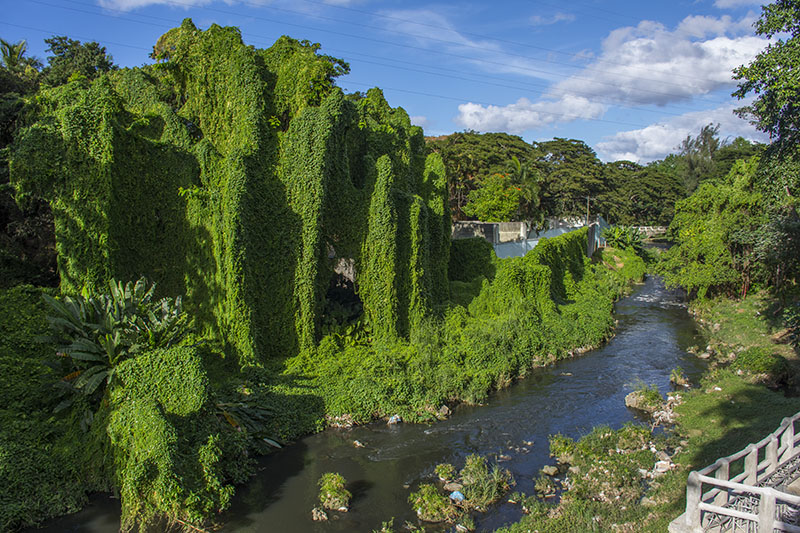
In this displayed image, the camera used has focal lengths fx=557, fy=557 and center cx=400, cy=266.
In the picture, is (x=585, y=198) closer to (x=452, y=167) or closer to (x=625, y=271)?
(x=625, y=271)

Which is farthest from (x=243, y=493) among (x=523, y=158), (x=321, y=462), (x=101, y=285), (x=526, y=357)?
(x=523, y=158)

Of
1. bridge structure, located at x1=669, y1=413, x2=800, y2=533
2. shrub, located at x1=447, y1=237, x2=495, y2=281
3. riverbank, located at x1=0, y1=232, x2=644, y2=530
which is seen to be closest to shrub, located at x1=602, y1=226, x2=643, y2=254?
riverbank, located at x1=0, y1=232, x2=644, y2=530

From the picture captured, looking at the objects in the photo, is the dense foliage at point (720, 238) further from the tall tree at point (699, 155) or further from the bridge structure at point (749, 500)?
the tall tree at point (699, 155)

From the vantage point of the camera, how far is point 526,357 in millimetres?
Result: 18969

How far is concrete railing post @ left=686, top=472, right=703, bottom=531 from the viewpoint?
20.0ft

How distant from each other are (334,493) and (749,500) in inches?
274

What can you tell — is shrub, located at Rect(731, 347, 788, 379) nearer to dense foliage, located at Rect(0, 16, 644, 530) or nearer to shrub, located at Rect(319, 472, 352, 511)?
dense foliage, located at Rect(0, 16, 644, 530)

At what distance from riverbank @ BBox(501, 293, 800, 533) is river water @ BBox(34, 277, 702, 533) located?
3.22ft

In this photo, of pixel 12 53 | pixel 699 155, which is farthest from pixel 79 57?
pixel 699 155

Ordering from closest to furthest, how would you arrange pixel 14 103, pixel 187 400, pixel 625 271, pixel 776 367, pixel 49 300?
pixel 187 400 < pixel 49 300 < pixel 776 367 < pixel 14 103 < pixel 625 271

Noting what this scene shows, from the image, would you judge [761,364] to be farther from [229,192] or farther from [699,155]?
[699,155]

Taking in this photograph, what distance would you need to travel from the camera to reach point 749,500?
20.9 ft

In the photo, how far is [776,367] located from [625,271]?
26363 mm

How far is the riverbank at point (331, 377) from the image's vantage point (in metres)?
10.3
